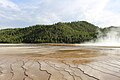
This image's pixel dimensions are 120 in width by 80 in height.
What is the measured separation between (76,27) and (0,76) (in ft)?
354

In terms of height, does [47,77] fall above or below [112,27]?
below

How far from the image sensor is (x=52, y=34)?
87875 millimetres

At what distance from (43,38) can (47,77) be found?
76.1 m

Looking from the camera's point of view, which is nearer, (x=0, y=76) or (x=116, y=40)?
(x=0, y=76)

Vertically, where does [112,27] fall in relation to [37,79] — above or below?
above

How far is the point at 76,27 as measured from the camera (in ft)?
380

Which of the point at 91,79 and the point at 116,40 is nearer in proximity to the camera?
the point at 91,79

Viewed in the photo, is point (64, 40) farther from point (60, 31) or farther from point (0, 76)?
point (0, 76)

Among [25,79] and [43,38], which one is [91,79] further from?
[43,38]

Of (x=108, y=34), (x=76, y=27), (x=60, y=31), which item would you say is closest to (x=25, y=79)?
(x=108, y=34)

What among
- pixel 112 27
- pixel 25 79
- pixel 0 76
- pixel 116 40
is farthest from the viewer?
pixel 112 27

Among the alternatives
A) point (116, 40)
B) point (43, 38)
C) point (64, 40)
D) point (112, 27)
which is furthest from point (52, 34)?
point (116, 40)

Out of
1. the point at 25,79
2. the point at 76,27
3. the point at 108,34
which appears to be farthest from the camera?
the point at 76,27

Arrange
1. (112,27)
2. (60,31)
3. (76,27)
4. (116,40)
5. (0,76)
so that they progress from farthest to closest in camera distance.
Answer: (76,27) → (60,31) → (112,27) → (116,40) → (0,76)
